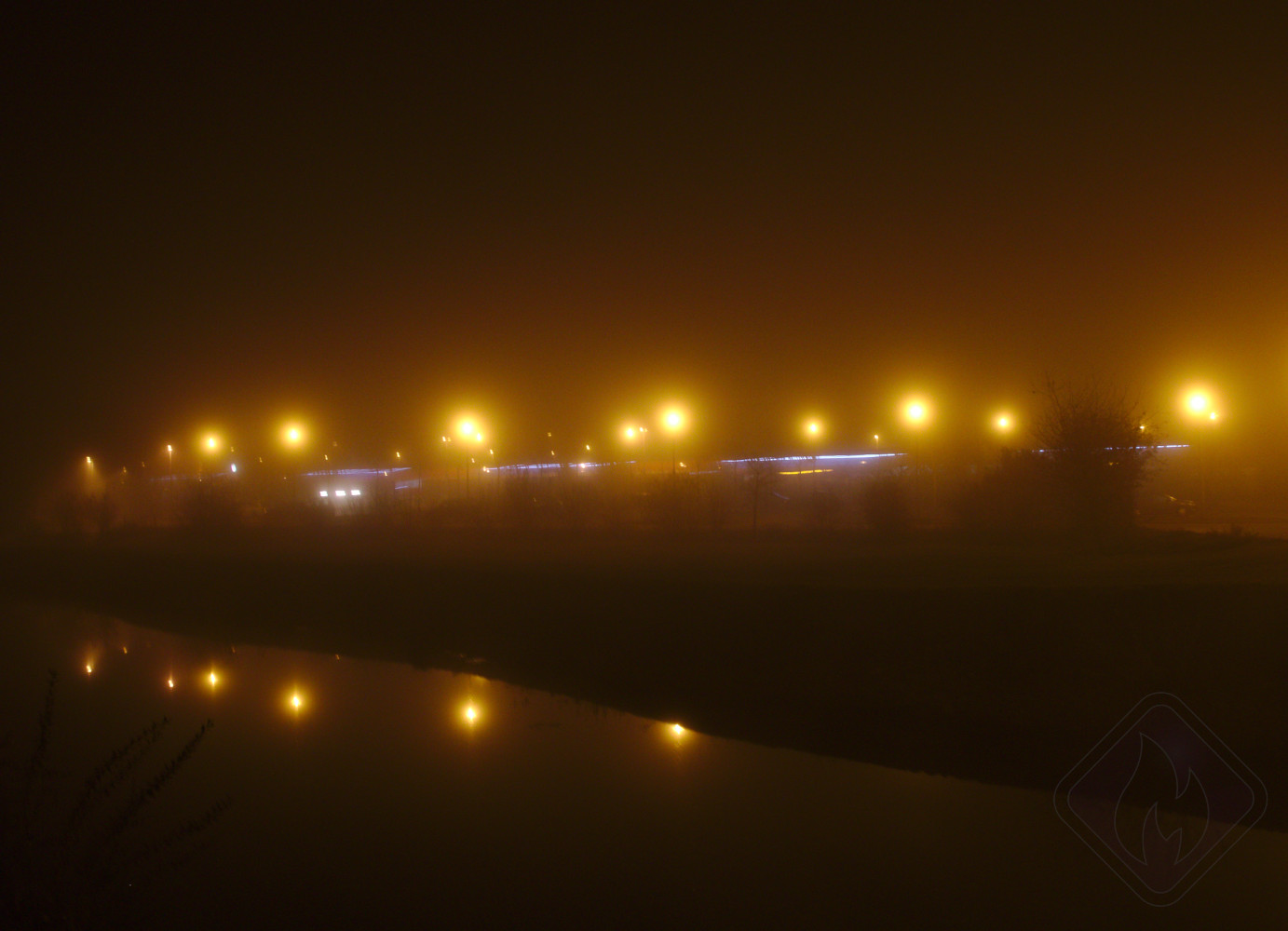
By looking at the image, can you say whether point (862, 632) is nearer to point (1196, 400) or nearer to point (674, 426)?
point (674, 426)

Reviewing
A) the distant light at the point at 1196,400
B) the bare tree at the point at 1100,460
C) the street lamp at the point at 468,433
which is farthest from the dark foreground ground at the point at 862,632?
the distant light at the point at 1196,400

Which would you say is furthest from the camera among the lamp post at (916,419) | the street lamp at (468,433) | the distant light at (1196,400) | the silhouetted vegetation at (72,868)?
the street lamp at (468,433)

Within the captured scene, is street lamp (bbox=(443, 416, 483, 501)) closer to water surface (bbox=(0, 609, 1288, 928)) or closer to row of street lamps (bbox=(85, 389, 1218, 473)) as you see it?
row of street lamps (bbox=(85, 389, 1218, 473))

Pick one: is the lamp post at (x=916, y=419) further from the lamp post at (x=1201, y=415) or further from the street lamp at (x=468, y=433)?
the street lamp at (x=468, y=433)

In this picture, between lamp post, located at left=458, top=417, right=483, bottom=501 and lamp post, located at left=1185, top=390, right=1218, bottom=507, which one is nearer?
lamp post, located at left=1185, top=390, right=1218, bottom=507

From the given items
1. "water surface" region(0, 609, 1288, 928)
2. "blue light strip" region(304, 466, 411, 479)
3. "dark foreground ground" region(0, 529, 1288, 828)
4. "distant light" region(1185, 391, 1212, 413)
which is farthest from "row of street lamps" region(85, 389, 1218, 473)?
"water surface" region(0, 609, 1288, 928)

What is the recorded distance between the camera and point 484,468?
52.9 meters

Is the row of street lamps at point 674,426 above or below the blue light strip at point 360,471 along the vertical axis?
above

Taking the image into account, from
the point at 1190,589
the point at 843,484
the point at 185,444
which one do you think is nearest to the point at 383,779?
the point at 1190,589

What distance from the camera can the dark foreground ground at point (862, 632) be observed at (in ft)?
37.7

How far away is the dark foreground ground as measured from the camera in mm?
11484

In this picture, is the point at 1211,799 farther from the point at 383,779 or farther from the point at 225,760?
the point at 225,760

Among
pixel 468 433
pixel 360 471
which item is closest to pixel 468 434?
pixel 468 433

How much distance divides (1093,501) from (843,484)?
1898 cm
